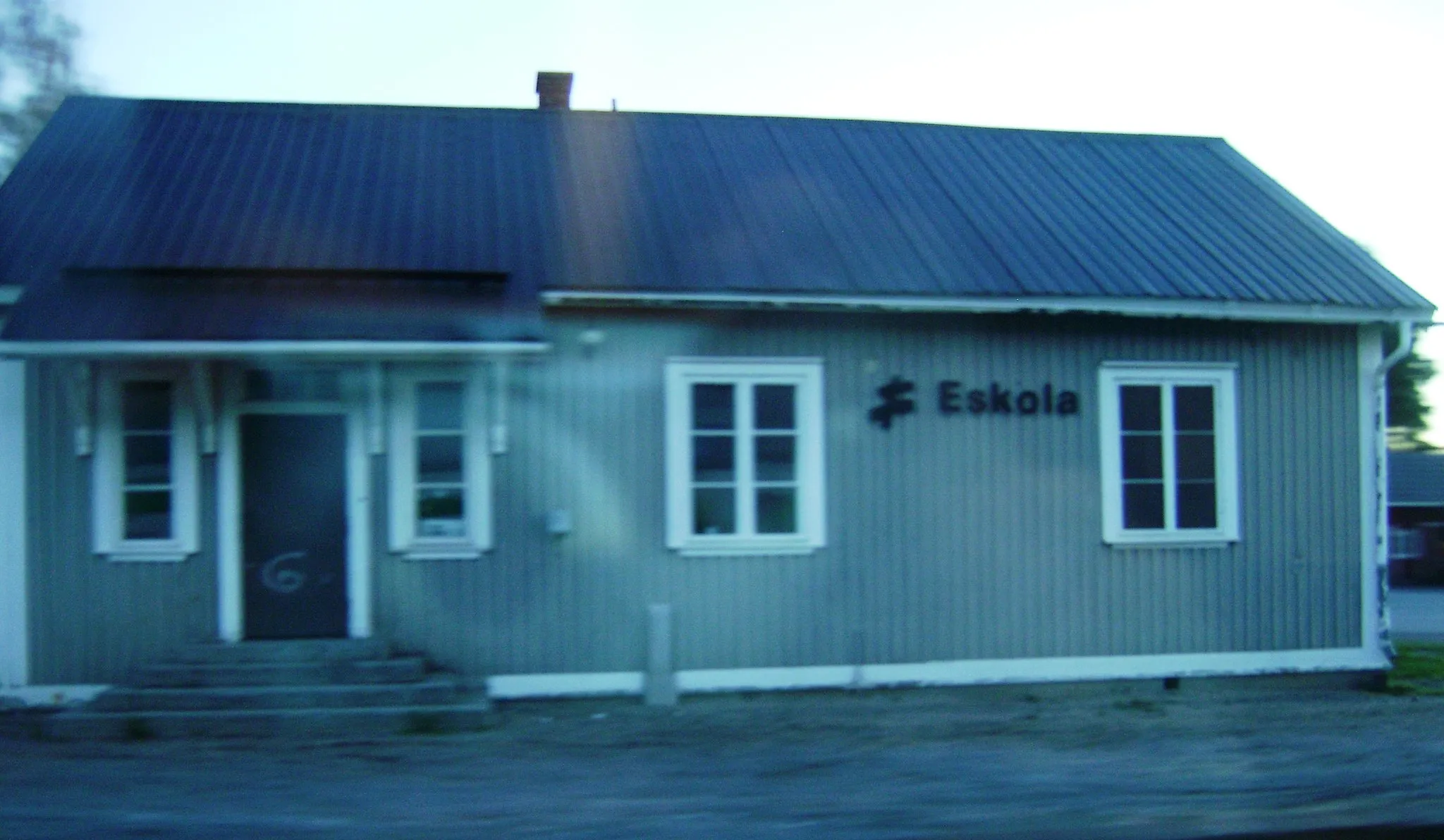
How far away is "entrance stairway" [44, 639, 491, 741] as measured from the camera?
9.63 metres

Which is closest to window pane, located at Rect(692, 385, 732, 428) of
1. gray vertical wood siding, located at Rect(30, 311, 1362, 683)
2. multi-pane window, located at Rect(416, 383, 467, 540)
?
gray vertical wood siding, located at Rect(30, 311, 1362, 683)

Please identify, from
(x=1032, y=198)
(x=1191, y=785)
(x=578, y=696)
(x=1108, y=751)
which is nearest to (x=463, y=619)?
(x=578, y=696)

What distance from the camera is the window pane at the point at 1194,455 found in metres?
12.2

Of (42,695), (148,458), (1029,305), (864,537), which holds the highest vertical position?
(1029,305)

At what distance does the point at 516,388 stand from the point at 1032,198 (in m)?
5.67

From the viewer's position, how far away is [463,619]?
35.8ft

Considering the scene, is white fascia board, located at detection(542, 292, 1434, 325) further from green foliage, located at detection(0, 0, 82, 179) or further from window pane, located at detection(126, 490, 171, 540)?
green foliage, located at detection(0, 0, 82, 179)

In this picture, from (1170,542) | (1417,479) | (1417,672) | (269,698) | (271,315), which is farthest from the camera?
(1417,479)

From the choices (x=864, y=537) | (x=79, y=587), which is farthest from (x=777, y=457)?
(x=79, y=587)

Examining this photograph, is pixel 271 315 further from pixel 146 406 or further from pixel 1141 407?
pixel 1141 407

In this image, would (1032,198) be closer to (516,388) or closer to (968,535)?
(968,535)

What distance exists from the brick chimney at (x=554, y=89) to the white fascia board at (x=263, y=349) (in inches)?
245

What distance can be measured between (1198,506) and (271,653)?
7.89 m

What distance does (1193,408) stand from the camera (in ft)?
40.3
